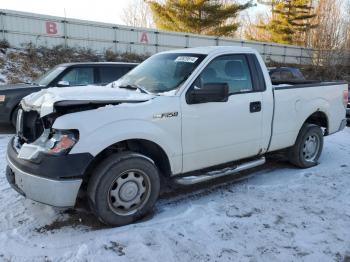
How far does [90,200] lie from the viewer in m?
3.61

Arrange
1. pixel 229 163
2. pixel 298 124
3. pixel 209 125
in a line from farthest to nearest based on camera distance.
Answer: pixel 298 124, pixel 229 163, pixel 209 125

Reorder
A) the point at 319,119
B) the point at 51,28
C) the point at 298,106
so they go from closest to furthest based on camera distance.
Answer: the point at 298,106 → the point at 319,119 → the point at 51,28

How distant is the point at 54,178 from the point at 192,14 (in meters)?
30.3

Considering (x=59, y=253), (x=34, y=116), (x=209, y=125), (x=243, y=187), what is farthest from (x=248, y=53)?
(x=59, y=253)

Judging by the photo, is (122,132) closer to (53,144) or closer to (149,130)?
(149,130)

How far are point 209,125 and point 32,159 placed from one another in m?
1.99

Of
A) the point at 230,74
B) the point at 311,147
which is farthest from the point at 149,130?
the point at 311,147

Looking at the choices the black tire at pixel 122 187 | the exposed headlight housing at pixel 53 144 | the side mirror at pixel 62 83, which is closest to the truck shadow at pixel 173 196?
the black tire at pixel 122 187

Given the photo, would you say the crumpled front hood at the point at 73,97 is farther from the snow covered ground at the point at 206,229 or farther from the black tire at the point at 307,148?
the black tire at the point at 307,148

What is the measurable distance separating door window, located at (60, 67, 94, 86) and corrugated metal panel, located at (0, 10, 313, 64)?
1110cm

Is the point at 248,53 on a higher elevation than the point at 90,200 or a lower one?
higher

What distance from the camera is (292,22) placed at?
41.4 metres

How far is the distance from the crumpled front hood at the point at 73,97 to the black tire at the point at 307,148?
2856 millimetres

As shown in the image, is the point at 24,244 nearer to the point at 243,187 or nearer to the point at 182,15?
the point at 243,187
